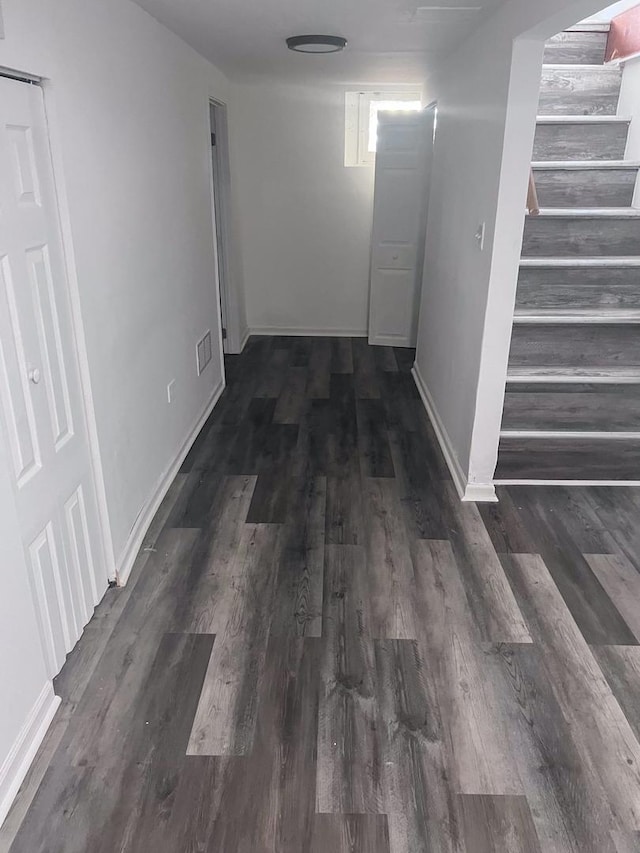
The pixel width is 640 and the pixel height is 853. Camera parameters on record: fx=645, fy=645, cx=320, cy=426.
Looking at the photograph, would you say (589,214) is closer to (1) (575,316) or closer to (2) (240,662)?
(1) (575,316)

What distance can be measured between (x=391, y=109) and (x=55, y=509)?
15.4ft

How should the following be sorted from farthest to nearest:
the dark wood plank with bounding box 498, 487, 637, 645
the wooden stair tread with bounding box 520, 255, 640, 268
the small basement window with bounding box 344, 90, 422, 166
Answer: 1. the small basement window with bounding box 344, 90, 422, 166
2. the wooden stair tread with bounding box 520, 255, 640, 268
3. the dark wood plank with bounding box 498, 487, 637, 645

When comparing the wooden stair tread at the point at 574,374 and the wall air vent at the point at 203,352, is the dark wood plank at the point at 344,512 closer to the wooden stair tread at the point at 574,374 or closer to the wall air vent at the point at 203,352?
the wooden stair tread at the point at 574,374

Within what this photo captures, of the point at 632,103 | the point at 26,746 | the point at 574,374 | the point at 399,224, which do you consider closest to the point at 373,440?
the point at 574,374

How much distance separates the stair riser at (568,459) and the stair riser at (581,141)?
4.91 ft

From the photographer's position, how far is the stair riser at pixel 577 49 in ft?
11.7

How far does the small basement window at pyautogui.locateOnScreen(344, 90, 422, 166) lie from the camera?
17.9 ft

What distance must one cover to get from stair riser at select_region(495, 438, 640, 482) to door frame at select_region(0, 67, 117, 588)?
76.6 inches

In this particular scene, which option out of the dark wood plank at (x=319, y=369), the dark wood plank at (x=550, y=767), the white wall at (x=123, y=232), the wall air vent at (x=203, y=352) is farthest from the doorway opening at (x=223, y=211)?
the dark wood plank at (x=550, y=767)

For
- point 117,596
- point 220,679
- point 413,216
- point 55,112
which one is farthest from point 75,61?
point 413,216

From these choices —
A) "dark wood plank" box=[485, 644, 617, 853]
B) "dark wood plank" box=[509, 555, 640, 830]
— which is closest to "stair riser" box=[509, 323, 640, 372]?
"dark wood plank" box=[509, 555, 640, 830]

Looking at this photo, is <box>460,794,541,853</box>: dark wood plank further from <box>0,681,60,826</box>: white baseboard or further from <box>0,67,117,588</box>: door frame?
<box>0,67,117,588</box>: door frame

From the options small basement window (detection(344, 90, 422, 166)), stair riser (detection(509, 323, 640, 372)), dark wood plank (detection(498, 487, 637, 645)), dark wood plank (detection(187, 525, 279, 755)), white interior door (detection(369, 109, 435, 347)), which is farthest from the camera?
small basement window (detection(344, 90, 422, 166))

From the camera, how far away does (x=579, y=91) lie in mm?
3514
